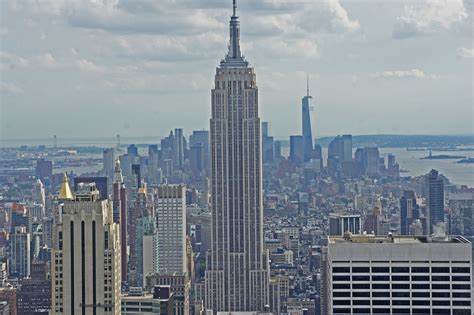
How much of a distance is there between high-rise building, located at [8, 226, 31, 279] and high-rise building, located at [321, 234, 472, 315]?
8514mm

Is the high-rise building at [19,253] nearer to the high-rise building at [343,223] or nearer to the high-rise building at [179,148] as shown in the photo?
the high-rise building at [179,148]

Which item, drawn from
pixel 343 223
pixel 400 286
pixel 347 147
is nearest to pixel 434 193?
pixel 343 223

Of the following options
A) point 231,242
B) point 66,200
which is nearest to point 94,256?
point 66,200

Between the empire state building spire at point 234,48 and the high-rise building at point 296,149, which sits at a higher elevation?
the empire state building spire at point 234,48

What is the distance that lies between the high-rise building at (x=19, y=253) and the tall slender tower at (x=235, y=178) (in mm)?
7653

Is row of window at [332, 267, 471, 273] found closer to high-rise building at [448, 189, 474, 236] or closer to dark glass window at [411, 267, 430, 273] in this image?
dark glass window at [411, 267, 430, 273]

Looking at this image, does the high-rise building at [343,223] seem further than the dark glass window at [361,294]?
Yes

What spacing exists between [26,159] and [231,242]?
12.2m

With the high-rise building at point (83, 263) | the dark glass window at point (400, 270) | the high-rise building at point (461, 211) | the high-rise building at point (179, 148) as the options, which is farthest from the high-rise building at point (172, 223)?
the dark glass window at point (400, 270)

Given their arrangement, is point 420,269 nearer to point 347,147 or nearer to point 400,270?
point 400,270

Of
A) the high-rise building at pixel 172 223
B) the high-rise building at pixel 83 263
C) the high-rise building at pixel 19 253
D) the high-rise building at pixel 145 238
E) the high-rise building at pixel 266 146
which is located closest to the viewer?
the high-rise building at pixel 83 263

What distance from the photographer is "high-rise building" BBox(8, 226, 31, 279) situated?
17.4m

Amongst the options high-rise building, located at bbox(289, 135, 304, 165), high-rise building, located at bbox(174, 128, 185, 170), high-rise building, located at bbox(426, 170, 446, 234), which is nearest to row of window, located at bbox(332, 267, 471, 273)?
high-rise building, located at bbox(426, 170, 446, 234)

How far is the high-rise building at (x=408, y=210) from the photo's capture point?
1841cm
